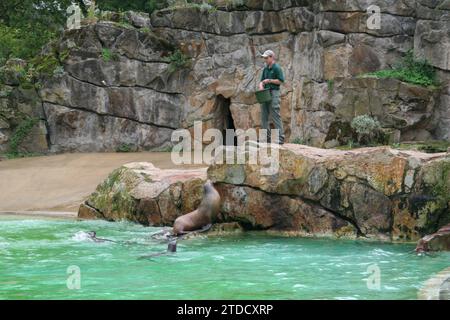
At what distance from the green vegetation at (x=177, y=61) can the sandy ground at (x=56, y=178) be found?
2489 millimetres

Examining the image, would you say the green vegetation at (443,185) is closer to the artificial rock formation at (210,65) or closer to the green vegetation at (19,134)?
the artificial rock formation at (210,65)

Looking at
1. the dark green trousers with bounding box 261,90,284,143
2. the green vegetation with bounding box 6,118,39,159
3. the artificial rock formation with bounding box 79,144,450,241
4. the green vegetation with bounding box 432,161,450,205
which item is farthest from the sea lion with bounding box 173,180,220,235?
the green vegetation with bounding box 6,118,39,159

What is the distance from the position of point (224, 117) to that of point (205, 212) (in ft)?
31.0

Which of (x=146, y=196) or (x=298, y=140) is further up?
(x=298, y=140)

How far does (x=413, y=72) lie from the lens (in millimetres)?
16547

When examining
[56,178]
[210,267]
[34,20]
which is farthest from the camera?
[34,20]

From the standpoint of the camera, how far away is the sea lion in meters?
10.4

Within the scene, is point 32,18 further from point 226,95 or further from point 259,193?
point 259,193

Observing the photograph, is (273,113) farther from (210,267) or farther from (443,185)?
(210,267)

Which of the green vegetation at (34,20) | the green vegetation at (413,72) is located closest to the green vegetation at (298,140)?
the green vegetation at (413,72)

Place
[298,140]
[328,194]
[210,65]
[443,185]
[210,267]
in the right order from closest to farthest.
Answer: [210,267], [443,185], [328,194], [298,140], [210,65]

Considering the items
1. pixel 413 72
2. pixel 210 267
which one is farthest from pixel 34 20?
pixel 210 267

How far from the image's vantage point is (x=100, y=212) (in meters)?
12.3

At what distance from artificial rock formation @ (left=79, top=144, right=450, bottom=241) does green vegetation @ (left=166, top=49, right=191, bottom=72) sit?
26.7ft
